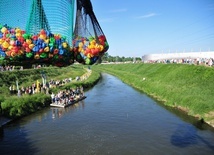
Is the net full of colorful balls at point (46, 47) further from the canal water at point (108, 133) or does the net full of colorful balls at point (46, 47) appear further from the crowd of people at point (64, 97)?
the crowd of people at point (64, 97)

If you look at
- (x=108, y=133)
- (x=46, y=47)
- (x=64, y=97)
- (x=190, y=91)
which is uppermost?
(x=46, y=47)

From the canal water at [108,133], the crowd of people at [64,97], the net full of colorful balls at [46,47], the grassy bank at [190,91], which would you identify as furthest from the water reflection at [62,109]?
the net full of colorful balls at [46,47]

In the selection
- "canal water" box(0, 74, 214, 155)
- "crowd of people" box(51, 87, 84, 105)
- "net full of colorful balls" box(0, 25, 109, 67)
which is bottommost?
"canal water" box(0, 74, 214, 155)

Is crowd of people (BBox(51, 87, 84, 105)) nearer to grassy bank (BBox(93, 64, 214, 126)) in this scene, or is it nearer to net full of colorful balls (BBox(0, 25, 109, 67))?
grassy bank (BBox(93, 64, 214, 126))

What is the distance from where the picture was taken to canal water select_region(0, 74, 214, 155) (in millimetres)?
19797

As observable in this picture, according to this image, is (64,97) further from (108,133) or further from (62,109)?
(108,133)

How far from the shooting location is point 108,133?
917 inches

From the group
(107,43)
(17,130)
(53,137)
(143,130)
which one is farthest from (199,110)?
(107,43)

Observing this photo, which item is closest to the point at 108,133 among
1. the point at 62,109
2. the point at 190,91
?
the point at 62,109

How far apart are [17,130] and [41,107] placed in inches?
346

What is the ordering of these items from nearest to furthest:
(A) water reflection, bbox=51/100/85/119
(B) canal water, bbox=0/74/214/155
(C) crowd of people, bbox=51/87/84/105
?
(B) canal water, bbox=0/74/214/155
(A) water reflection, bbox=51/100/85/119
(C) crowd of people, bbox=51/87/84/105

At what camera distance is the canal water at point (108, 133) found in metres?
19.8

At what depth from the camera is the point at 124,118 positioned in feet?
93.0

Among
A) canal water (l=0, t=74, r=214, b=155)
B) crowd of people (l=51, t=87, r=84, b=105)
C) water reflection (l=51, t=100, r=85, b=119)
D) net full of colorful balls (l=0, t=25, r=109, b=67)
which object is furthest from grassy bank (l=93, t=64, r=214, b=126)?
net full of colorful balls (l=0, t=25, r=109, b=67)
